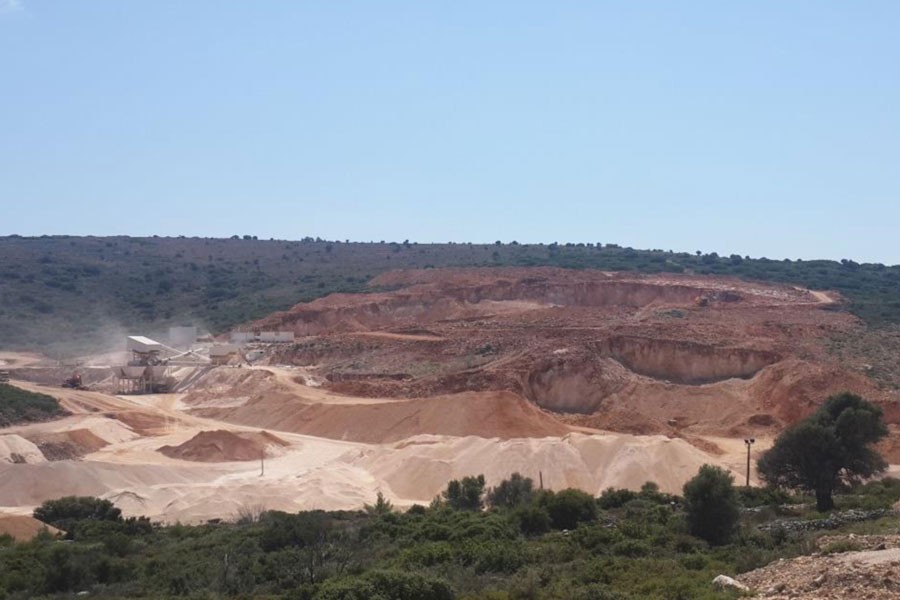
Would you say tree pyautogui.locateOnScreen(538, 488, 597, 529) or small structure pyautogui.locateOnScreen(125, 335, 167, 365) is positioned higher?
tree pyautogui.locateOnScreen(538, 488, 597, 529)

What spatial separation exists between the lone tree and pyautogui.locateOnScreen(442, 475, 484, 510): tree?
32.5 ft

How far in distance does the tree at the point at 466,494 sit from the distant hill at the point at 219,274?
52445 millimetres

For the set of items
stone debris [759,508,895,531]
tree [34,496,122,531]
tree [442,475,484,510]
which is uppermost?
stone debris [759,508,895,531]

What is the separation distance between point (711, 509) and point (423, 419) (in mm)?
33580

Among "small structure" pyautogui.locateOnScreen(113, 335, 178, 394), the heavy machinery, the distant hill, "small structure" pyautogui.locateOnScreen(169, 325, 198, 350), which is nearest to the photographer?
the heavy machinery

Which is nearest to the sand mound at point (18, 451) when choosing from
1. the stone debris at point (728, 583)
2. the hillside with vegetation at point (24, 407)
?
the hillside with vegetation at point (24, 407)

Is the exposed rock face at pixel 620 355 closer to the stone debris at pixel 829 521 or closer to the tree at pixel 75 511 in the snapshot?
the stone debris at pixel 829 521

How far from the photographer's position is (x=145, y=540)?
1220 inches

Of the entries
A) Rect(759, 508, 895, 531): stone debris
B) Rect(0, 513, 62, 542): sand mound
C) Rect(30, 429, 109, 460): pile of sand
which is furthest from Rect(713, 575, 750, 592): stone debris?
Rect(30, 429, 109, 460): pile of sand

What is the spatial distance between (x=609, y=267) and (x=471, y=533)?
10876 cm

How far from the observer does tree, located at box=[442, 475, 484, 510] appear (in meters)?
38.0

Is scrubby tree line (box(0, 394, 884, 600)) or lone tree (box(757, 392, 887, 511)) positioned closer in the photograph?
scrubby tree line (box(0, 394, 884, 600))

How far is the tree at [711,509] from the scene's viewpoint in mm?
25906

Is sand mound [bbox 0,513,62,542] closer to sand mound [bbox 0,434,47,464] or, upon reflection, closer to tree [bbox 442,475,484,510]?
tree [bbox 442,475,484,510]
